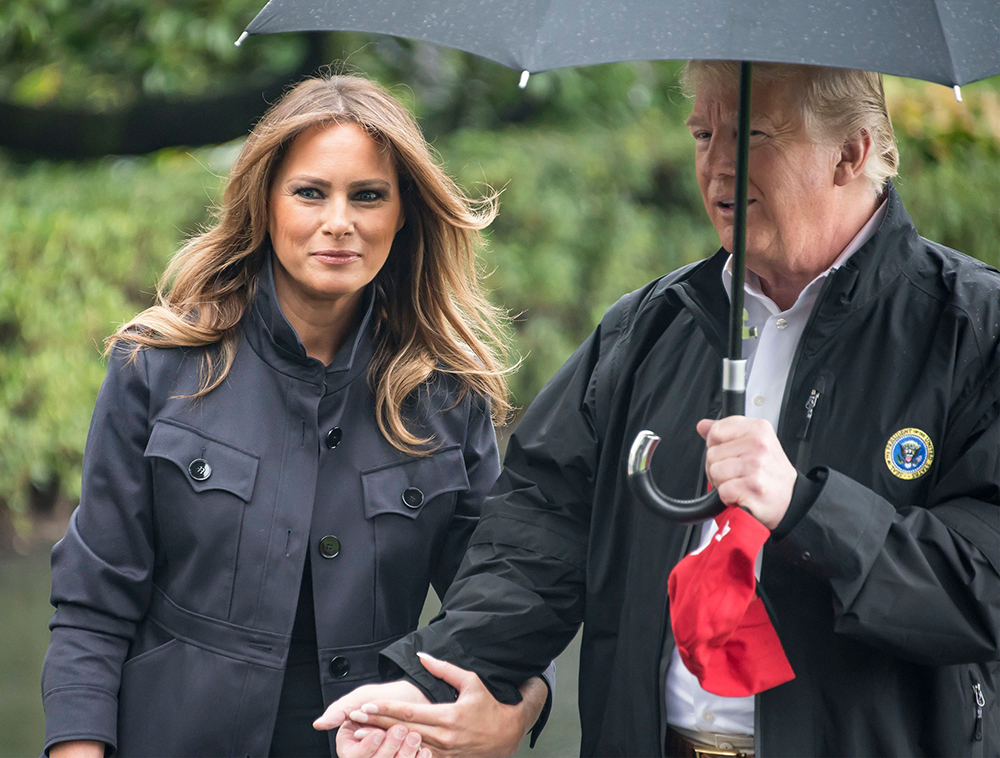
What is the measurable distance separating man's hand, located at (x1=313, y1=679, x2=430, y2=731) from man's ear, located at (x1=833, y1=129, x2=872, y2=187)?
45.5 inches

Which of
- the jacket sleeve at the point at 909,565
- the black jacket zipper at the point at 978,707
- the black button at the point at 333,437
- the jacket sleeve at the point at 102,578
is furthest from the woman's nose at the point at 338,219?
the black jacket zipper at the point at 978,707

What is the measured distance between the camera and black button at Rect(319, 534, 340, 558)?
8.23 feet

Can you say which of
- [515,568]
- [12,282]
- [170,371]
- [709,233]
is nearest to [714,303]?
[515,568]

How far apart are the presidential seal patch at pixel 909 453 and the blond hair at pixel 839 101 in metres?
0.47

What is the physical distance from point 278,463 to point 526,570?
0.56 meters

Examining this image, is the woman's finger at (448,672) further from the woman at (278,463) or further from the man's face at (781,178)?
the man's face at (781,178)

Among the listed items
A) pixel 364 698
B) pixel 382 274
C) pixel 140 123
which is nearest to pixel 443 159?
pixel 140 123

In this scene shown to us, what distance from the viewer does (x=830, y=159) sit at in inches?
85.7

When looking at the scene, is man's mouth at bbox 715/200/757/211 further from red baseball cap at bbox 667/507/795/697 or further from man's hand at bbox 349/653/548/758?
man's hand at bbox 349/653/548/758

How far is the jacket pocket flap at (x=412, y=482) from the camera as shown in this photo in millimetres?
2574

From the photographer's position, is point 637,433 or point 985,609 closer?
point 985,609

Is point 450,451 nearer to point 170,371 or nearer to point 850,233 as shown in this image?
point 170,371

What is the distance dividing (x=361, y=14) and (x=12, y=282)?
4.34 metres

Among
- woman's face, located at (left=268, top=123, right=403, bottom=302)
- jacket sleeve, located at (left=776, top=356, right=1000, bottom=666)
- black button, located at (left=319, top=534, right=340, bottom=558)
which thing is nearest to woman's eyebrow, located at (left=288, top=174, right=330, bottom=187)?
woman's face, located at (left=268, top=123, right=403, bottom=302)
